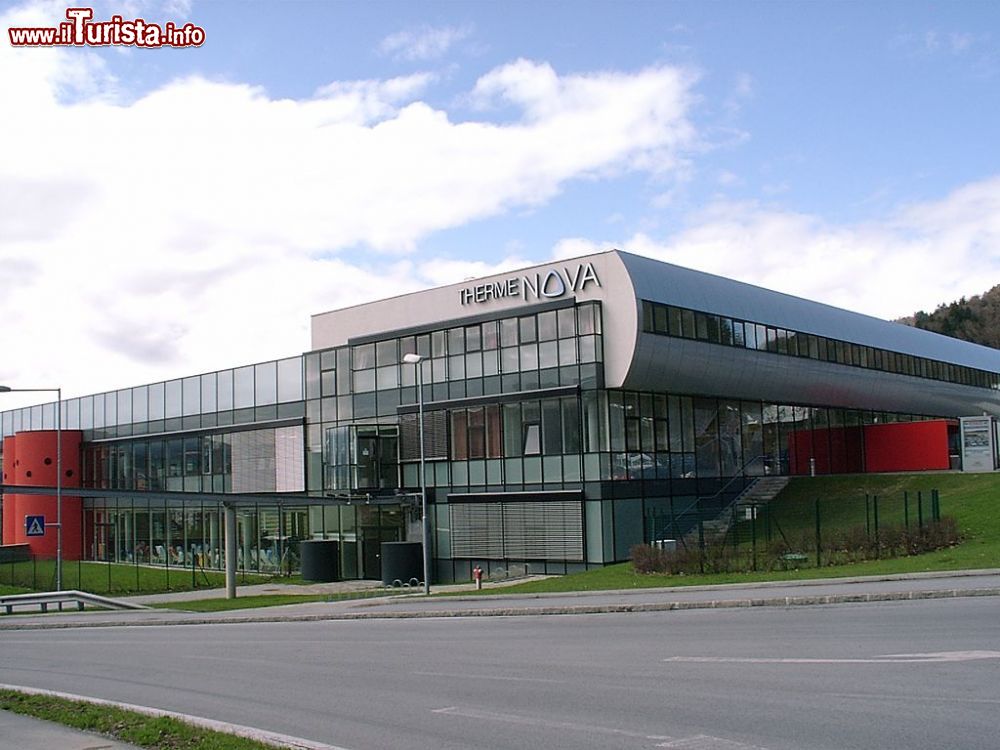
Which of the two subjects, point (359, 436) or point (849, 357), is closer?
point (359, 436)

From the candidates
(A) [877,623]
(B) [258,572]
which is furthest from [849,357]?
(A) [877,623]

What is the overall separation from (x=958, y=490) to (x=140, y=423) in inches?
1669

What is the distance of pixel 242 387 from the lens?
50750mm

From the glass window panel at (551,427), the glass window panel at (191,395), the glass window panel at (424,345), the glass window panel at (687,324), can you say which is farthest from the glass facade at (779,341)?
the glass window panel at (191,395)

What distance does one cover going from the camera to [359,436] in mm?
41969

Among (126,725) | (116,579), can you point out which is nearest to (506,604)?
(126,725)

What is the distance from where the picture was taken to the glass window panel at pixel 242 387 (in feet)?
164

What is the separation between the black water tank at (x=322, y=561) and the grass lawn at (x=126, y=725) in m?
29.3

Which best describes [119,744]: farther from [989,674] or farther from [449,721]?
[989,674]

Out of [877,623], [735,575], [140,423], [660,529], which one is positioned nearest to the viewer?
[877,623]

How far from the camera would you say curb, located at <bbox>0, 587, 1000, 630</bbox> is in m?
19.0

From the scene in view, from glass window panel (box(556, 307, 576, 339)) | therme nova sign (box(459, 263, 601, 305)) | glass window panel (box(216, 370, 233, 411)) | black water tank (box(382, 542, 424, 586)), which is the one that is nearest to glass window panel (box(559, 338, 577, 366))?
glass window panel (box(556, 307, 576, 339))

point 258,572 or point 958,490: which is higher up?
point 958,490

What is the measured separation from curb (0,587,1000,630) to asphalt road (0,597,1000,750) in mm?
608
